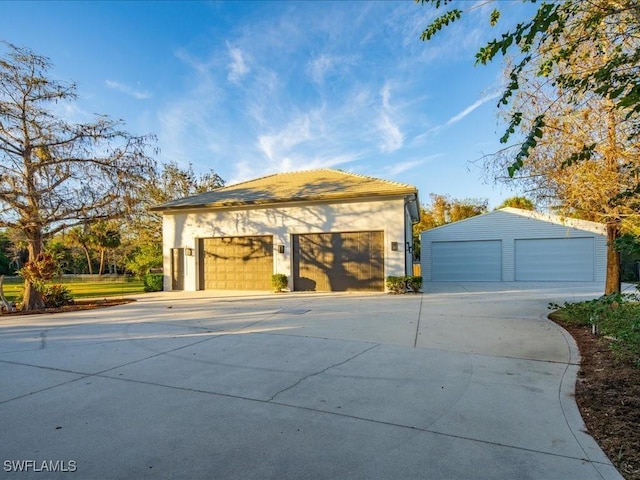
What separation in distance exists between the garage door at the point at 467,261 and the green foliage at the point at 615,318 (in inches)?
414

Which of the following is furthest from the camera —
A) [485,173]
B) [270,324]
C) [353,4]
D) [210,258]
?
[210,258]

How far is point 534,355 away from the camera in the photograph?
497 cm

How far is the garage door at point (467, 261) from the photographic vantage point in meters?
18.4

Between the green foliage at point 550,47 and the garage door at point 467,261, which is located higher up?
the green foliage at point 550,47

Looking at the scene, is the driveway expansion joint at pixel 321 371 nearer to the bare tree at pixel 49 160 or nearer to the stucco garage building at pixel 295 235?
the stucco garage building at pixel 295 235

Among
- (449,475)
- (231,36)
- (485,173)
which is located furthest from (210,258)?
(449,475)

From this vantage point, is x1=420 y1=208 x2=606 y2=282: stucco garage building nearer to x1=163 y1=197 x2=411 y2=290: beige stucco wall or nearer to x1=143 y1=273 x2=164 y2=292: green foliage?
x1=163 y1=197 x2=411 y2=290: beige stucco wall

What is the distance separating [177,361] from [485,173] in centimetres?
638

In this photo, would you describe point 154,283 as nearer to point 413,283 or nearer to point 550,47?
point 413,283

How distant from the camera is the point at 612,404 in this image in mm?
3287

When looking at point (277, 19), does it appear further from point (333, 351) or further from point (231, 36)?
point (333, 351)

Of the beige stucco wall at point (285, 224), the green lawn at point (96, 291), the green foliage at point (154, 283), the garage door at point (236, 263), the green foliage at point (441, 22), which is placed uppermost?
the green foliage at point (441, 22)

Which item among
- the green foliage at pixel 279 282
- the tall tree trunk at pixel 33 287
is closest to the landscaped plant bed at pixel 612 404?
the green foliage at pixel 279 282

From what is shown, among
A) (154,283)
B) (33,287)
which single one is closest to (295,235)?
(154,283)
